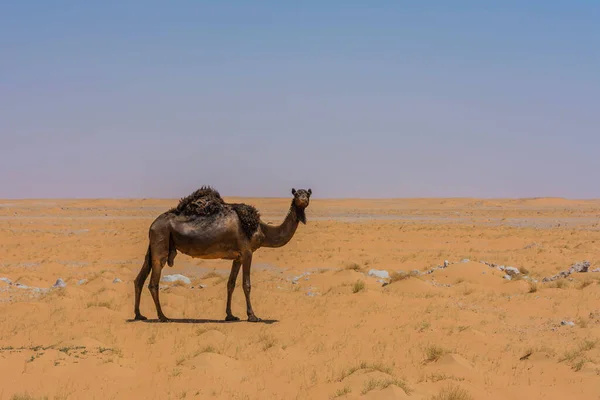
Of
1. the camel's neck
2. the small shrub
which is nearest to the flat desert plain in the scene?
the small shrub

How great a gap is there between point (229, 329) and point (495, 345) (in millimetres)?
5491

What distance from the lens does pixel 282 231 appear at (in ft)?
52.2

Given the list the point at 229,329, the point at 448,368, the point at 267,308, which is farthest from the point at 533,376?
the point at 267,308

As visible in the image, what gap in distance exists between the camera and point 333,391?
11062 mm

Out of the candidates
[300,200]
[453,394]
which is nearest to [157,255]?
[300,200]

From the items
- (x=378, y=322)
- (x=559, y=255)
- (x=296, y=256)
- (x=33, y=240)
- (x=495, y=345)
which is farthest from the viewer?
(x=33, y=240)

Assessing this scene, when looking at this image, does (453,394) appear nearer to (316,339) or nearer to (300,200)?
(316,339)

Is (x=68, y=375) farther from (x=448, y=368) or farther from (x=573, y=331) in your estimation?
(x=573, y=331)

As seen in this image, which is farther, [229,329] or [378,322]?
[378,322]

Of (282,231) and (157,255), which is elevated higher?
(282,231)

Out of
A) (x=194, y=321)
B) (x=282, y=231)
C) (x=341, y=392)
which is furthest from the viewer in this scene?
(x=194, y=321)

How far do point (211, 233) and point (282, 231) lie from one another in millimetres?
1604

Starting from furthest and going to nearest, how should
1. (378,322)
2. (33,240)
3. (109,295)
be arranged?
(33,240), (109,295), (378,322)

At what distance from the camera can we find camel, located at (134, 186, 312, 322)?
1552 cm
